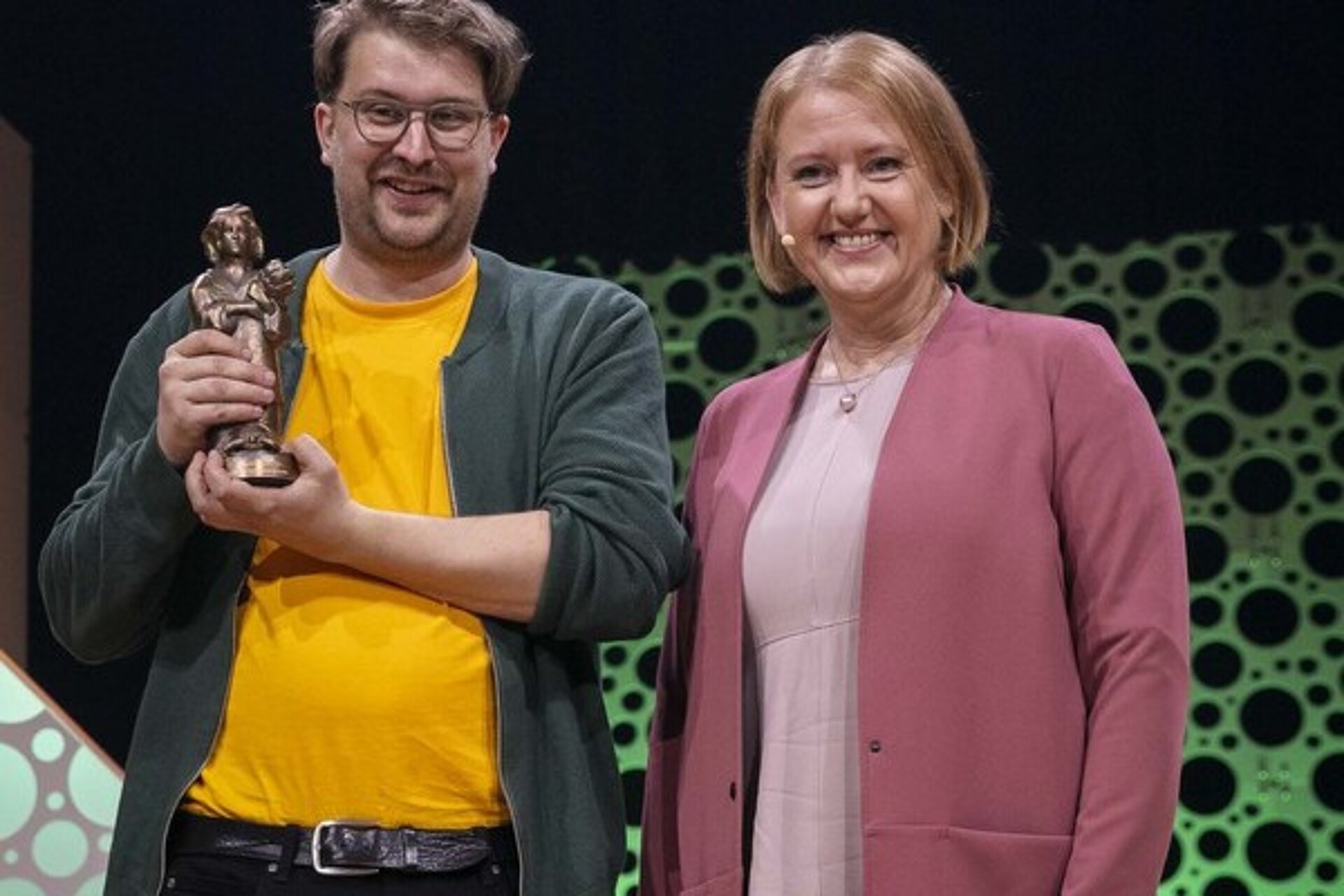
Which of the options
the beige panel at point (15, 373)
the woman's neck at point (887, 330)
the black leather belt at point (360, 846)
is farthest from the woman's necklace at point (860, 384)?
the beige panel at point (15, 373)

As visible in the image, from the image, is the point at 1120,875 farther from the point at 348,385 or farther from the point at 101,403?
the point at 101,403

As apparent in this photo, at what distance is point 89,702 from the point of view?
15.7 feet

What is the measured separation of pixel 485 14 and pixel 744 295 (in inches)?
96.5

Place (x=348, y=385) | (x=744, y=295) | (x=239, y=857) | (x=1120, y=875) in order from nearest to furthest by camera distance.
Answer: (x=1120, y=875) < (x=239, y=857) < (x=348, y=385) < (x=744, y=295)

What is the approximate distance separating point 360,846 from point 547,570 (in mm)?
317

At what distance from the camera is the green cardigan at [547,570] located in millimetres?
2025

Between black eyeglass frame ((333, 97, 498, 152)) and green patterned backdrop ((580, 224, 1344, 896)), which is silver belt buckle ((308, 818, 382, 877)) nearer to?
black eyeglass frame ((333, 97, 498, 152))

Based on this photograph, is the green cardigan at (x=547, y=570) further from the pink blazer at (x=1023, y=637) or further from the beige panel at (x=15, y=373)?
the beige panel at (x=15, y=373)

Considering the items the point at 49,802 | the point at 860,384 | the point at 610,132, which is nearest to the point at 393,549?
the point at 860,384

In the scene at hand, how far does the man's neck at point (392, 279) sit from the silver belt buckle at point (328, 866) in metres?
0.57

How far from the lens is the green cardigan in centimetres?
203

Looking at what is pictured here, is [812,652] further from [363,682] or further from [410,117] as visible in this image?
[410,117]

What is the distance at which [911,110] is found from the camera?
6.94ft

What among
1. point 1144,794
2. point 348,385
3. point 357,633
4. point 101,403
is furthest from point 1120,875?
point 101,403
